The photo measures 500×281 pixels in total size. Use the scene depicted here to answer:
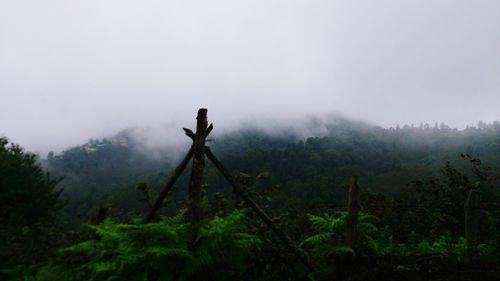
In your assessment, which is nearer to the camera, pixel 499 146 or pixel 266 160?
pixel 499 146

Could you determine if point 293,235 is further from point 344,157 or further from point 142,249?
point 344,157

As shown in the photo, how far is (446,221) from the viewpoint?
6.77m

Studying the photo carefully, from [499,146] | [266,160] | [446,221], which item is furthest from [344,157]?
[446,221]

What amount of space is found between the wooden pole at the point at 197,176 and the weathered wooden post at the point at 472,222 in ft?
11.2

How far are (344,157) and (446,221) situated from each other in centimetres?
10935

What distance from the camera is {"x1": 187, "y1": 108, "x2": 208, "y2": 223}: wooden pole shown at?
446 cm

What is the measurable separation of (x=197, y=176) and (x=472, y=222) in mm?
3614

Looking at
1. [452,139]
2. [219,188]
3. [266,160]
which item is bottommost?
[219,188]

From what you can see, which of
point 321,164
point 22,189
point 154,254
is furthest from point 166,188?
point 321,164

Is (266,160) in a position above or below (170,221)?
above

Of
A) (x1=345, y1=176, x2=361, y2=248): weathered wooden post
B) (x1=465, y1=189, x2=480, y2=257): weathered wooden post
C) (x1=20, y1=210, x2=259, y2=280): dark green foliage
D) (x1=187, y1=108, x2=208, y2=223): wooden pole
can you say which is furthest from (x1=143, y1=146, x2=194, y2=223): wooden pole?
(x1=465, y1=189, x2=480, y2=257): weathered wooden post

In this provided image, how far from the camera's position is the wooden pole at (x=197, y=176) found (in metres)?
4.46

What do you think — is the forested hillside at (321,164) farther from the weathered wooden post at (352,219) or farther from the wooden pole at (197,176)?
the wooden pole at (197,176)

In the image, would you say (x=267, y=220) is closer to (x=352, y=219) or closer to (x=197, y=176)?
(x=197, y=176)
